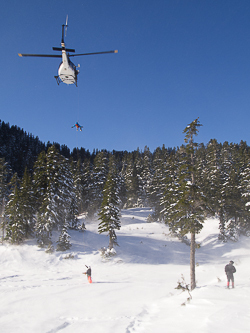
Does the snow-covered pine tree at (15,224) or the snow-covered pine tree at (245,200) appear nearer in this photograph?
the snow-covered pine tree at (15,224)

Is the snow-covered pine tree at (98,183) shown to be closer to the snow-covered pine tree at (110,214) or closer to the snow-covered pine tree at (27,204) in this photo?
the snow-covered pine tree at (27,204)

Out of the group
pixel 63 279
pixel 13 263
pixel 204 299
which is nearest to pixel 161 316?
pixel 204 299

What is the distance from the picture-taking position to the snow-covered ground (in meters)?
8.59

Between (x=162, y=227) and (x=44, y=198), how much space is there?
25.4 metres

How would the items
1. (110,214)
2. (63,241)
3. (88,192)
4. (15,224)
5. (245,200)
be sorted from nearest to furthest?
(15,224), (63,241), (110,214), (245,200), (88,192)

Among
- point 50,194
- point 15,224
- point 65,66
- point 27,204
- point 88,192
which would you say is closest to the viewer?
point 65,66

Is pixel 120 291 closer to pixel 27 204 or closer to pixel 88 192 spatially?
pixel 27 204

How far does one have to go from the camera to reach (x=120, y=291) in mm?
15922

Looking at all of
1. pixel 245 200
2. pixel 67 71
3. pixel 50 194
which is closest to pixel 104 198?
pixel 50 194

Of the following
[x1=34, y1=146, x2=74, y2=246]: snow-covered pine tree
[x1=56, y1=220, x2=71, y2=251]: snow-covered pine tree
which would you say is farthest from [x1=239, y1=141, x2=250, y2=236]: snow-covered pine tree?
[x1=34, y1=146, x2=74, y2=246]: snow-covered pine tree

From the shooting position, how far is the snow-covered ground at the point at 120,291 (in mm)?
8594

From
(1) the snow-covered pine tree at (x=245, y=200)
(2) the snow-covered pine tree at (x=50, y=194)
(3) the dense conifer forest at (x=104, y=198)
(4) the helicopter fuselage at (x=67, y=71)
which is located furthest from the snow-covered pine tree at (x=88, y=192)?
(4) the helicopter fuselage at (x=67, y=71)

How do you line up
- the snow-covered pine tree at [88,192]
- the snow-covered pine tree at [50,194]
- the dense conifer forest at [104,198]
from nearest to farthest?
the dense conifer forest at [104,198] → the snow-covered pine tree at [50,194] → the snow-covered pine tree at [88,192]

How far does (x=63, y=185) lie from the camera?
35062 mm
